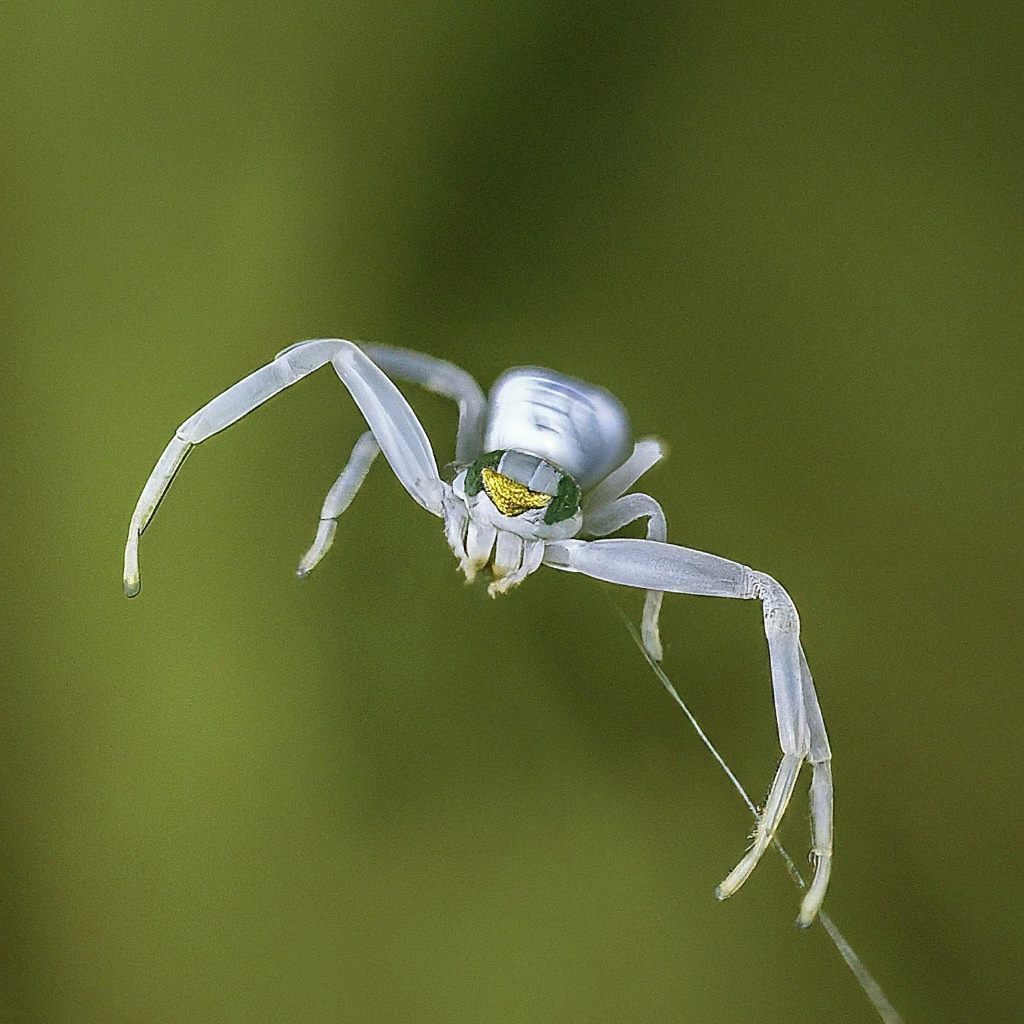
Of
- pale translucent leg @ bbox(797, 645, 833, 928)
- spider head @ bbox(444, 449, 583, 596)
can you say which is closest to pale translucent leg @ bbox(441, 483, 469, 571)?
spider head @ bbox(444, 449, 583, 596)

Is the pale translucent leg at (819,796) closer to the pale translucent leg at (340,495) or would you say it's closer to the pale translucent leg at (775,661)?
the pale translucent leg at (775,661)

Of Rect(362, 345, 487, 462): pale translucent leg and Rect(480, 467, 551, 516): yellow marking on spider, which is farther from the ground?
Rect(362, 345, 487, 462): pale translucent leg

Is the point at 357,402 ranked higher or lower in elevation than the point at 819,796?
higher

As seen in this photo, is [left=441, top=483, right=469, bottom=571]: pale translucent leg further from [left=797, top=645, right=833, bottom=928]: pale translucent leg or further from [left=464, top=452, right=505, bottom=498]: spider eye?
[left=797, top=645, right=833, bottom=928]: pale translucent leg

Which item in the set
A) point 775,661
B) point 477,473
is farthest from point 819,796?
point 477,473

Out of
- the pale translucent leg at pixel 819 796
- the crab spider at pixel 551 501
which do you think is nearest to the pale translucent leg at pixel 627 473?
the crab spider at pixel 551 501

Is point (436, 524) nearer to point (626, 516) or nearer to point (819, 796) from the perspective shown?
point (626, 516)
